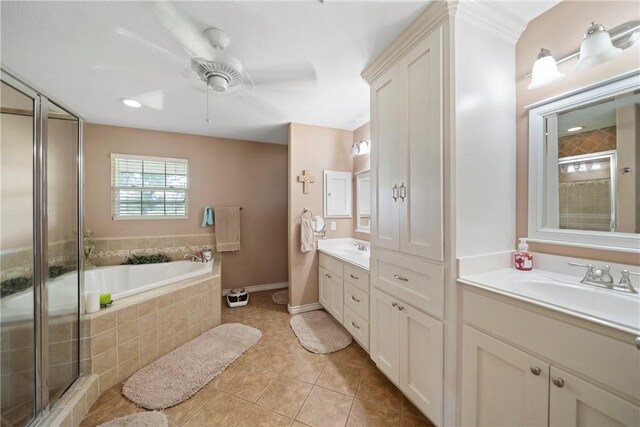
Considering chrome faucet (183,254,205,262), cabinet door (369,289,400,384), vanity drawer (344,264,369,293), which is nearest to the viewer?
cabinet door (369,289,400,384)

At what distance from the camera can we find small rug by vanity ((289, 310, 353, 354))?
2168mm

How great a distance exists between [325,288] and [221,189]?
2280 mm

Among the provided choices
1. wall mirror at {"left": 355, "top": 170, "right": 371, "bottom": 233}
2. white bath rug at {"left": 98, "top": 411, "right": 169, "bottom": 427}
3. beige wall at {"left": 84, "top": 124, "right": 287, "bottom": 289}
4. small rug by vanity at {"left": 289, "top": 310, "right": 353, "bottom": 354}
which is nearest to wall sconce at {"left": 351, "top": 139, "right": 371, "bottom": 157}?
wall mirror at {"left": 355, "top": 170, "right": 371, "bottom": 233}

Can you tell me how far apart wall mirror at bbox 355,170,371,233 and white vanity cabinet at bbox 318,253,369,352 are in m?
0.68

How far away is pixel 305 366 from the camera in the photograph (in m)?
1.91

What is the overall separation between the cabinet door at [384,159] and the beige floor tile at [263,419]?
1.31 metres

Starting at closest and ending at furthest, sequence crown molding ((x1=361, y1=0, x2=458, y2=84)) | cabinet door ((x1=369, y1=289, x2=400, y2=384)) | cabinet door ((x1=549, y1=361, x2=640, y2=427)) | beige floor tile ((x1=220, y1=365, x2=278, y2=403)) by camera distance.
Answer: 1. cabinet door ((x1=549, y1=361, x2=640, y2=427))
2. crown molding ((x1=361, y1=0, x2=458, y2=84))
3. cabinet door ((x1=369, y1=289, x2=400, y2=384))
4. beige floor tile ((x1=220, y1=365, x2=278, y2=403))

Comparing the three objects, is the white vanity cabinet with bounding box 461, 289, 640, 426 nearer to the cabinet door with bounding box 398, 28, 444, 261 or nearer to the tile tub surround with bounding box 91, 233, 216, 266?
the cabinet door with bounding box 398, 28, 444, 261

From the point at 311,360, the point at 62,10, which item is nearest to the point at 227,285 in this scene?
the point at 311,360

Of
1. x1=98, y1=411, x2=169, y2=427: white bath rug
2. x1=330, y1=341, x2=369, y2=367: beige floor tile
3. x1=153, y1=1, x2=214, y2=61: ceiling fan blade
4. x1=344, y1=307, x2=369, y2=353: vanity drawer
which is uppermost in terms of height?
x1=153, y1=1, x2=214, y2=61: ceiling fan blade

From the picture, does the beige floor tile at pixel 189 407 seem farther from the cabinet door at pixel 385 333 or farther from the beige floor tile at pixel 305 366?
the cabinet door at pixel 385 333

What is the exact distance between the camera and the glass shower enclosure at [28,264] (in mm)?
1276

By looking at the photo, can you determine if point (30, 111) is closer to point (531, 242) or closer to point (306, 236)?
point (306, 236)

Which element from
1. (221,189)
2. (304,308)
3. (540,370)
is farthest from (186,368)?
(221,189)
